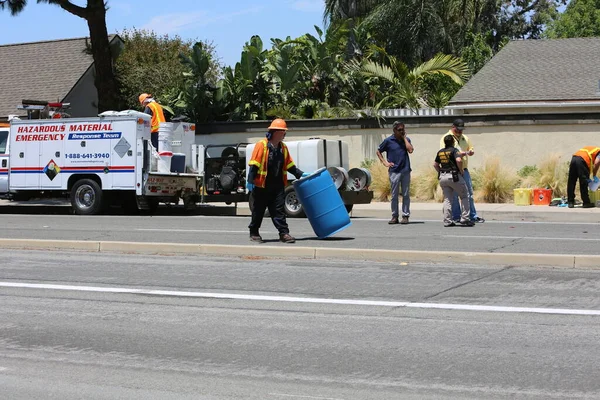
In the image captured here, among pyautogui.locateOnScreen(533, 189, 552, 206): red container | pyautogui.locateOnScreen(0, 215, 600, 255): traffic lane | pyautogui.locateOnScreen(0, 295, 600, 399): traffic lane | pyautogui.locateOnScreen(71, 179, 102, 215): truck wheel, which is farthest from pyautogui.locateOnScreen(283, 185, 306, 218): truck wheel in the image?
pyautogui.locateOnScreen(0, 295, 600, 399): traffic lane

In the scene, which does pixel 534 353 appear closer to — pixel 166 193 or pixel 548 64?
pixel 166 193

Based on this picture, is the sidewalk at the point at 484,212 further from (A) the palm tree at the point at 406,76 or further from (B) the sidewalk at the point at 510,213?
(A) the palm tree at the point at 406,76

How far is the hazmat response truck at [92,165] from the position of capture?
2075 cm

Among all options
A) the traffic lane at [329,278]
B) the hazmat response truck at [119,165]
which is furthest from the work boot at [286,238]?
the hazmat response truck at [119,165]

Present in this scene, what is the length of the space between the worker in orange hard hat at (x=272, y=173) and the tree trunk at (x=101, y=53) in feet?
55.2

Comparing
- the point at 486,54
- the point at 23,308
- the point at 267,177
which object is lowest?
the point at 23,308

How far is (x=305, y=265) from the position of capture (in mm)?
11227

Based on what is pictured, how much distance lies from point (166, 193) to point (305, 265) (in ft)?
34.4

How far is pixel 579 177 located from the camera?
20000 millimetres

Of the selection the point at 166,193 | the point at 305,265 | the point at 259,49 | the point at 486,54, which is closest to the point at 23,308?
the point at 305,265

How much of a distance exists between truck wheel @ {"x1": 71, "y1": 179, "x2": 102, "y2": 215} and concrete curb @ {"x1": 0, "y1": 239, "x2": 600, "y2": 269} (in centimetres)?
752

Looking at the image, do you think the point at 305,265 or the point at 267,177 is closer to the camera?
the point at 305,265

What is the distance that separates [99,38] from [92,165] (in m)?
8.37

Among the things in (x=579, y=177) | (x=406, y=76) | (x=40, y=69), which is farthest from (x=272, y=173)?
(x=40, y=69)
